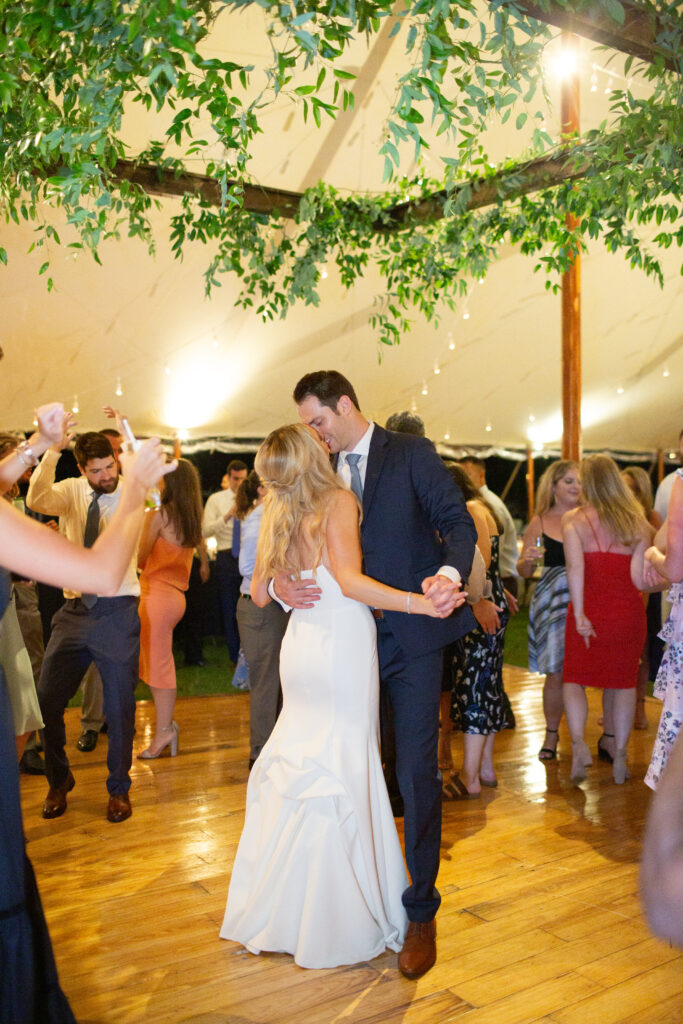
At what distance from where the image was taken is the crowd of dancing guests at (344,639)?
242 centimetres

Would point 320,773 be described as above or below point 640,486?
below

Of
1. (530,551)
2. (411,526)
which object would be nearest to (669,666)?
(530,551)

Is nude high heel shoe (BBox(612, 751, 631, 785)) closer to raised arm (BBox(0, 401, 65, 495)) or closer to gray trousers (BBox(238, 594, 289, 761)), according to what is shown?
gray trousers (BBox(238, 594, 289, 761))

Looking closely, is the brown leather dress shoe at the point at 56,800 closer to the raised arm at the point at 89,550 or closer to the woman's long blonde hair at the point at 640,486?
the raised arm at the point at 89,550

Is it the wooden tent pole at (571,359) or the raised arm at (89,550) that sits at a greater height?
the wooden tent pole at (571,359)

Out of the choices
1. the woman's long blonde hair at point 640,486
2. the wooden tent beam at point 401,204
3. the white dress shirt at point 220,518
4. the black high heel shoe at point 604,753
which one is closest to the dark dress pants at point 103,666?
the wooden tent beam at point 401,204

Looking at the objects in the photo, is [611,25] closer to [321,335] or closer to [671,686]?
[671,686]

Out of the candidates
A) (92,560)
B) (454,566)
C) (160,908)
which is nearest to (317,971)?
(160,908)

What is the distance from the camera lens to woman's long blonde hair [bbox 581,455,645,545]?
4.19m

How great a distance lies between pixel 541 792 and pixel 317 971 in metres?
1.89

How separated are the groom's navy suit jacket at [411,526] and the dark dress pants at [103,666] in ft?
5.22

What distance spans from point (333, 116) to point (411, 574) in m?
1.39

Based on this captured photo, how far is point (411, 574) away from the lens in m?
2.65

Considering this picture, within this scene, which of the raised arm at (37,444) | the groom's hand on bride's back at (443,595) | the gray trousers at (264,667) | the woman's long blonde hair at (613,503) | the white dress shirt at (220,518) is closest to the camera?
the raised arm at (37,444)
